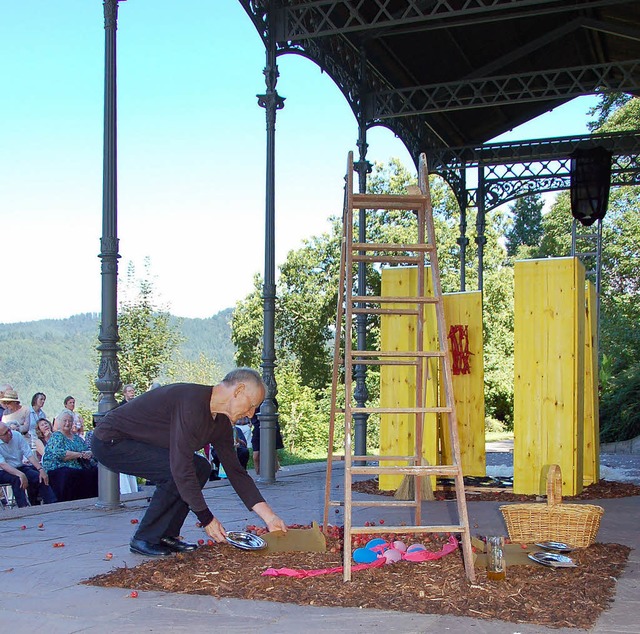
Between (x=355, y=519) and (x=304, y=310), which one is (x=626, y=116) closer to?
(x=304, y=310)

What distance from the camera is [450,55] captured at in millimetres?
14195

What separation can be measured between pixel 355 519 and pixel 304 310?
77.4 ft

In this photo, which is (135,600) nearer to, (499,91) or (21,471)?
(21,471)

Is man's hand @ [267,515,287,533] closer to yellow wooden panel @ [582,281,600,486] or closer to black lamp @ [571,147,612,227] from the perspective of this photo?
yellow wooden panel @ [582,281,600,486]

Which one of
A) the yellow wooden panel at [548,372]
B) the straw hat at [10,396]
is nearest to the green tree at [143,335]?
the straw hat at [10,396]

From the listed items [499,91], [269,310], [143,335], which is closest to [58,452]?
[269,310]

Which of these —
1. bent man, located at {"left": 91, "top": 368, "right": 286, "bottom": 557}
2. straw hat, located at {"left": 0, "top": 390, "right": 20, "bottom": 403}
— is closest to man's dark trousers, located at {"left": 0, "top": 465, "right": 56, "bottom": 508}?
straw hat, located at {"left": 0, "top": 390, "right": 20, "bottom": 403}

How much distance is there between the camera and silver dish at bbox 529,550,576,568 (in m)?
4.71

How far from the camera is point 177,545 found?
5273 millimetres

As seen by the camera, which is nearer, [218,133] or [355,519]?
[355,519]

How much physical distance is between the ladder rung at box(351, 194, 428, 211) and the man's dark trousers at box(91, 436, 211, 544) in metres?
1.84

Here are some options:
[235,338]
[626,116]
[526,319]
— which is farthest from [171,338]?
[526,319]

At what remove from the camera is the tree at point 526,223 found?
47.8 meters

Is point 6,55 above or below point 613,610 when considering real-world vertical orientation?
above
